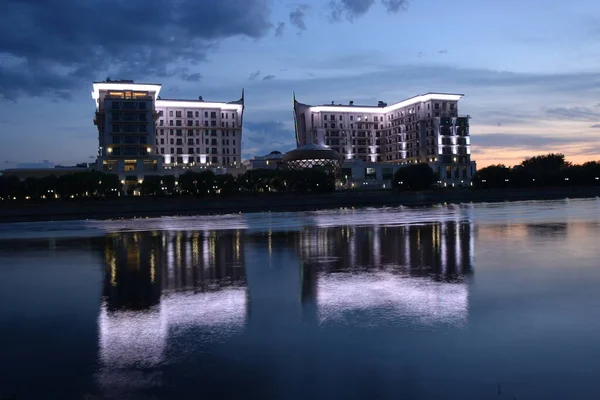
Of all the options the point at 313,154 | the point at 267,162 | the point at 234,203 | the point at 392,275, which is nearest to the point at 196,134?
the point at 267,162

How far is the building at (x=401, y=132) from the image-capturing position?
163 meters

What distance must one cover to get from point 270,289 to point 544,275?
7632 mm

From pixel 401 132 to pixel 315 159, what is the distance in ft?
125

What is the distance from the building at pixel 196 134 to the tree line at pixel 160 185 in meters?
38.5

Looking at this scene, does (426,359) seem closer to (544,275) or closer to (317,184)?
(544,275)

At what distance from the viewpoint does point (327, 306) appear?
12.2m

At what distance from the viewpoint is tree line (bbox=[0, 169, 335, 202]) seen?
95562 mm

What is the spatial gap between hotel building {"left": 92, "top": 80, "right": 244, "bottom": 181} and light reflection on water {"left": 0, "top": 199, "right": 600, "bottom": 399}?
10063 centimetres

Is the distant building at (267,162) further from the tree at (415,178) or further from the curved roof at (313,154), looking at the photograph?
the tree at (415,178)

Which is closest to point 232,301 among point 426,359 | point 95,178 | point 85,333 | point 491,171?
point 85,333

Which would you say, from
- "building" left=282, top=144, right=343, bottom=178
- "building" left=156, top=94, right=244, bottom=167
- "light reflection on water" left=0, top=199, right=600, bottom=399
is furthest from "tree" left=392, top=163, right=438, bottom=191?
"light reflection on water" left=0, top=199, right=600, bottom=399

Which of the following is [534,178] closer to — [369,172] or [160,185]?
[369,172]

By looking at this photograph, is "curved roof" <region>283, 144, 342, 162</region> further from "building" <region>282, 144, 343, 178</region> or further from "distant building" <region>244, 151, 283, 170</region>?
"distant building" <region>244, 151, 283, 170</region>

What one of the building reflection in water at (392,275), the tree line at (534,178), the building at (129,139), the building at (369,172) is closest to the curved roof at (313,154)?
the building at (369,172)
